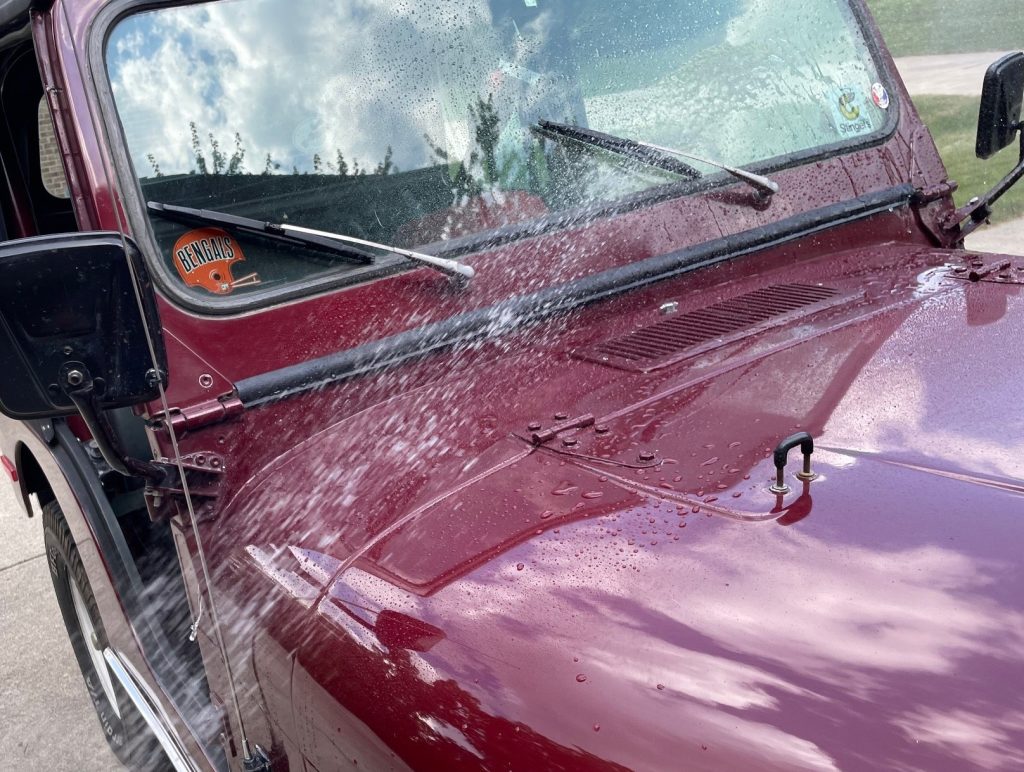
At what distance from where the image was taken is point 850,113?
268cm

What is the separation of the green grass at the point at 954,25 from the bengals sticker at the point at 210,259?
11.1m

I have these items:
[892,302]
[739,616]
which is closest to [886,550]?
[739,616]

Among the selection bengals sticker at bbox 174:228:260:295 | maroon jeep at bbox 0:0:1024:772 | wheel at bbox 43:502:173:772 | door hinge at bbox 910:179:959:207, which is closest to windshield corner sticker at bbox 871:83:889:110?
maroon jeep at bbox 0:0:1024:772

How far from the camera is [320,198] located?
2.09m

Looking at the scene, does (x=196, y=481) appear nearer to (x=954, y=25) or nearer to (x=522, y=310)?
(x=522, y=310)

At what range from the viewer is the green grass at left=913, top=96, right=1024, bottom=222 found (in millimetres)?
9461

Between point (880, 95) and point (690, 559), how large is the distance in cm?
182

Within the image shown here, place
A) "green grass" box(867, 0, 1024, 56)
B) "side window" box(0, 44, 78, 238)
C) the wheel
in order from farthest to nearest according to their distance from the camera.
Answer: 1. "green grass" box(867, 0, 1024, 56)
2. "side window" box(0, 44, 78, 238)
3. the wheel

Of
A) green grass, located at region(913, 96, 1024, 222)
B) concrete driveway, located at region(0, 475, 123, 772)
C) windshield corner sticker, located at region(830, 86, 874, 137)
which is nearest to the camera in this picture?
windshield corner sticker, located at region(830, 86, 874, 137)

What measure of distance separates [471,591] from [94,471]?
1.55 m

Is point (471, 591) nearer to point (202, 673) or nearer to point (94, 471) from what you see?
point (202, 673)

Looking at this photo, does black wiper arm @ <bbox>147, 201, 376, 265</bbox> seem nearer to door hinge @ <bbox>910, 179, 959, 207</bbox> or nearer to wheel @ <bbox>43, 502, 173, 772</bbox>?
wheel @ <bbox>43, 502, 173, 772</bbox>

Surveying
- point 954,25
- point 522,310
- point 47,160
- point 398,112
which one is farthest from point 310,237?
point 954,25

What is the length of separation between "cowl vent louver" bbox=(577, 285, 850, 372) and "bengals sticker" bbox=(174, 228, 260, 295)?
2.15ft
